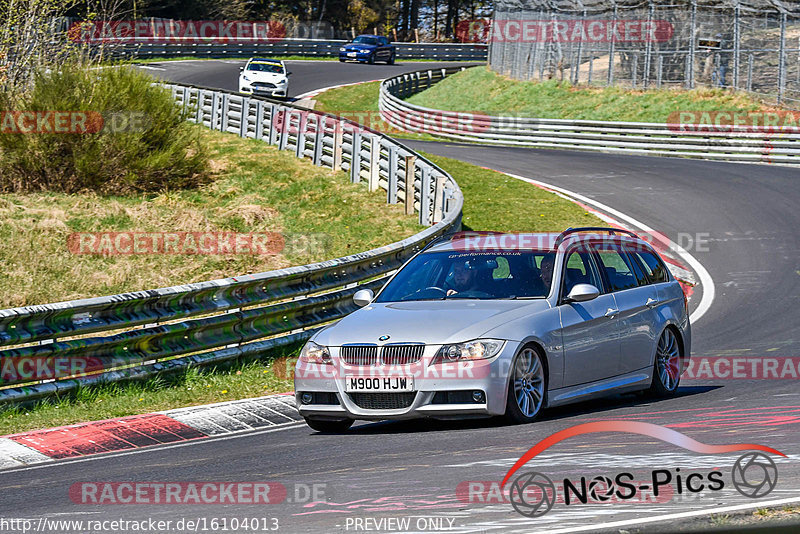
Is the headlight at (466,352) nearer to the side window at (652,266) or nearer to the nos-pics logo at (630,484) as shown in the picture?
the nos-pics logo at (630,484)

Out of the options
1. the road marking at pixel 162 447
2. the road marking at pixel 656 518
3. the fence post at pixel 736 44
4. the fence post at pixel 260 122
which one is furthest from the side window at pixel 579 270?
the fence post at pixel 736 44

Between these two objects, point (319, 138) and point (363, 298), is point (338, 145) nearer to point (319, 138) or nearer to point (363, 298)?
point (319, 138)

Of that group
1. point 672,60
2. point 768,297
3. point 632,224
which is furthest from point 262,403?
point 672,60

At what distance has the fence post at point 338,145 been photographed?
2689cm

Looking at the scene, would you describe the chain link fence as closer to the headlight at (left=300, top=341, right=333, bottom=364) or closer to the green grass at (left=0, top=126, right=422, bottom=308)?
the green grass at (left=0, top=126, right=422, bottom=308)

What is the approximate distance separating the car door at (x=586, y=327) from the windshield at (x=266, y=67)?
1547 inches

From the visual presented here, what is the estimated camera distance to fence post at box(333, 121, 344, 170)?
2689 centimetres

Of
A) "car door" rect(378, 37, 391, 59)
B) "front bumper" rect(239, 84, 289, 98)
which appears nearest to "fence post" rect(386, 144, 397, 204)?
"front bumper" rect(239, 84, 289, 98)

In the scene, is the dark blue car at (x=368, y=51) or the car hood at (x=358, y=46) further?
the car hood at (x=358, y=46)

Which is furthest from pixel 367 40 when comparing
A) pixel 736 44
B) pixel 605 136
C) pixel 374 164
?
pixel 374 164

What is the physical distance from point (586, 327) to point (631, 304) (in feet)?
2.82

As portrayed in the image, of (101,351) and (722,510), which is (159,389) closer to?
(101,351)

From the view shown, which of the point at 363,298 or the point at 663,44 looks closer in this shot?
the point at 363,298

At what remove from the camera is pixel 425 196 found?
2102cm
